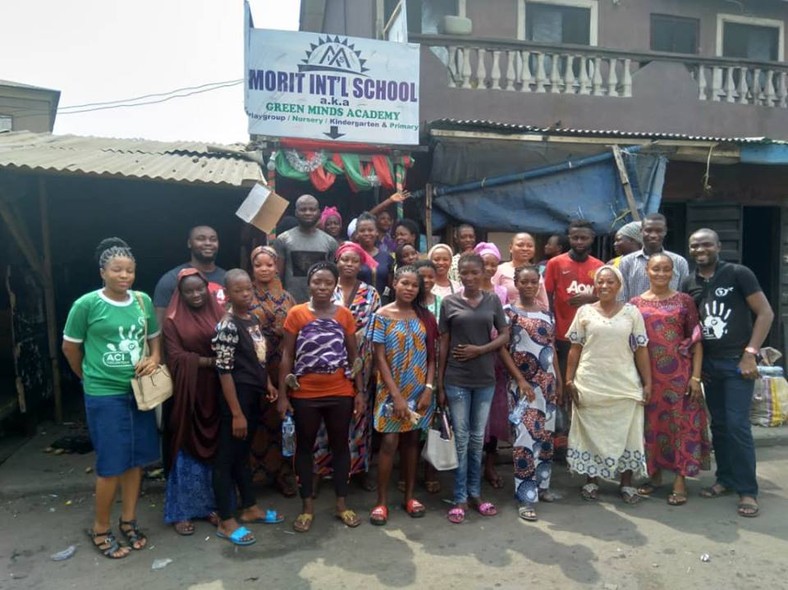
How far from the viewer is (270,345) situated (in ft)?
12.6

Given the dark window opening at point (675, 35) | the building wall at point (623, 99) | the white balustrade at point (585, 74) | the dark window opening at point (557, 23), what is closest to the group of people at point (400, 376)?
the building wall at point (623, 99)

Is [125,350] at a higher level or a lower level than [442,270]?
lower

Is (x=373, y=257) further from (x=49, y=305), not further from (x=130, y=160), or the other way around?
(x=49, y=305)

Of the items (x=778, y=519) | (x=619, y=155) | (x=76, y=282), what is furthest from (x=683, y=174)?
(x=76, y=282)

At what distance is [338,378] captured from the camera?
3.53 m

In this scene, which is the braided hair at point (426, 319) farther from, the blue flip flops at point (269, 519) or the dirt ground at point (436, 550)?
the blue flip flops at point (269, 519)

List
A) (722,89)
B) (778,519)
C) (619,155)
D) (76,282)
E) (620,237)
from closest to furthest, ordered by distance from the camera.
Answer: (778,519), (620,237), (619,155), (76,282), (722,89)

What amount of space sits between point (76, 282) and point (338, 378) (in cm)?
455

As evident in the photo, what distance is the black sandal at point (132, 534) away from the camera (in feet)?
11.0

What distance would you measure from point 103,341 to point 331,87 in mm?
3287

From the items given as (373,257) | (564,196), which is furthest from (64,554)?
(564,196)

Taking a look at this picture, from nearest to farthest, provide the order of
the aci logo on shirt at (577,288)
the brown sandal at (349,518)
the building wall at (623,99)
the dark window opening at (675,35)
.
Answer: the brown sandal at (349,518) < the aci logo on shirt at (577,288) < the building wall at (623,99) < the dark window opening at (675,35)

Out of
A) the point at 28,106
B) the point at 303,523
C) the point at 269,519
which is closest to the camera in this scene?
the point at 303,523

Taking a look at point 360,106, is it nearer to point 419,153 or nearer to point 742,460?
point 419,153
